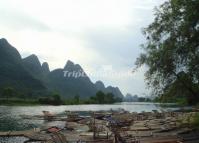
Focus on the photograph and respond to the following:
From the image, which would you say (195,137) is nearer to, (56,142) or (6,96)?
(56,142)

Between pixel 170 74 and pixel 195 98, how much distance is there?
11.3 feet

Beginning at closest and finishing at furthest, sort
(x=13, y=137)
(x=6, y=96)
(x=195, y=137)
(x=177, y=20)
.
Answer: (x=195, y=137) < (x=177, y=20) < (x=13, y=137) < (x=6, y=96)

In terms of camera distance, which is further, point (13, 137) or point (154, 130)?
point (13, 137)

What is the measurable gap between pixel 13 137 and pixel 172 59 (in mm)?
20154

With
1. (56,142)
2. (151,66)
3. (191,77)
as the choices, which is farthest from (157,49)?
(56,142)

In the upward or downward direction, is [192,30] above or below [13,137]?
above

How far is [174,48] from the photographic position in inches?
1241

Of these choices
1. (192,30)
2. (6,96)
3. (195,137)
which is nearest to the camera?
(195,137)

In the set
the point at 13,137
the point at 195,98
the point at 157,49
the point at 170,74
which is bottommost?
the point at 13,137

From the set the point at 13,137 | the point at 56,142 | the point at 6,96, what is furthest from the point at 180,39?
the point at 6,96

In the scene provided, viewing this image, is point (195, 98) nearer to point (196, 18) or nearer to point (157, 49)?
point (157, 49)

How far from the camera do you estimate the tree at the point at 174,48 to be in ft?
97.9

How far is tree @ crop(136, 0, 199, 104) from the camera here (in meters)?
29.8

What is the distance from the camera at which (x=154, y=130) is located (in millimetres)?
36031
